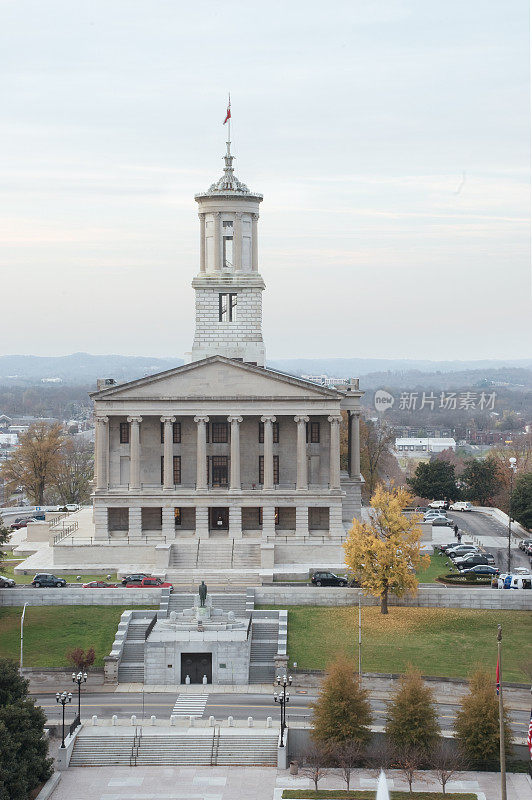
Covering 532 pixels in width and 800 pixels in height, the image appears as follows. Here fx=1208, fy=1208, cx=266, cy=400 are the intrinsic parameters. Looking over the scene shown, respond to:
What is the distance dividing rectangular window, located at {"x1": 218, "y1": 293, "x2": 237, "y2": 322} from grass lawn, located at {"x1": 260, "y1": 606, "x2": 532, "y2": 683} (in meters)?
27.9

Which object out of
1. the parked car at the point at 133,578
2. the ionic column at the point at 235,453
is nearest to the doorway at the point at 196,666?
the parked car at the point at 133,578

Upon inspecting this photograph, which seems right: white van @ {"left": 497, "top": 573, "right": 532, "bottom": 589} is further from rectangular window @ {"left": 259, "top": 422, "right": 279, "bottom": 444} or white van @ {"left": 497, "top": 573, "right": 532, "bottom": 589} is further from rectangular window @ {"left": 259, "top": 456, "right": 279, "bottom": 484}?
rectangular window @ {"left": 259, "top": 422, "right": 279, "bottom": 444}

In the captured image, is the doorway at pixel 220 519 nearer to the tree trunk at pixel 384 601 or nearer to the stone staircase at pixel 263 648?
the stone staircase at pixel 263 648

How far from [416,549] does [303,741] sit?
18459mm

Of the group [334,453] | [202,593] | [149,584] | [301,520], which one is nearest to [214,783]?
[202,593]

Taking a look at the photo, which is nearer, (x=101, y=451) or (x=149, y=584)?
(x=149, y=584)

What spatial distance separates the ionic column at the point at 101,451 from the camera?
85.2 meters

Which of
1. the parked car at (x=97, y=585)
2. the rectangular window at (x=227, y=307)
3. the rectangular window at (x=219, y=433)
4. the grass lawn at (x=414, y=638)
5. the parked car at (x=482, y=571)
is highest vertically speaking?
the rectangular window at (x=227, y=307)

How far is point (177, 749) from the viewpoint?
5800cm

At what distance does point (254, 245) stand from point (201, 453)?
18.1 meters

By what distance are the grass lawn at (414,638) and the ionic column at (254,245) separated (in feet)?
101

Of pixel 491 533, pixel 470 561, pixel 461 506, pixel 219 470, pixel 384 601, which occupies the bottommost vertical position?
pixel 384 601

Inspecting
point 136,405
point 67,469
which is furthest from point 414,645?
point 67,469

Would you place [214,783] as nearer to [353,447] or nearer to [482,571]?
[482,571]
